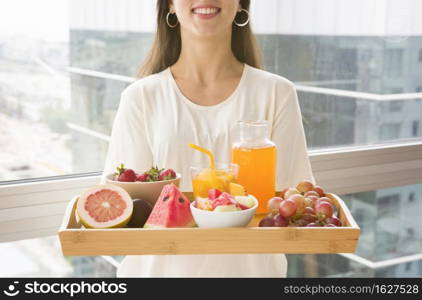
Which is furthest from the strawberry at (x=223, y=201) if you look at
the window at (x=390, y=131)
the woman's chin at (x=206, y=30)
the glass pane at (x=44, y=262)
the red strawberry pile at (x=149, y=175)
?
the window at (x=390, y=131)

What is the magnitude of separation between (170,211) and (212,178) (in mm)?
139

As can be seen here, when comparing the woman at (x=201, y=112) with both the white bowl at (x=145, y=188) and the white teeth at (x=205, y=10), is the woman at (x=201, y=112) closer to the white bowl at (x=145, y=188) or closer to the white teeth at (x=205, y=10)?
the white teeth at (x=205, y=10)

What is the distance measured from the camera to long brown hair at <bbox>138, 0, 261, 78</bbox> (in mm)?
2129

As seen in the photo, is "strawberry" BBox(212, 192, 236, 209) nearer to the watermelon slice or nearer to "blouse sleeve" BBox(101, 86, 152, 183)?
the watermelon slice

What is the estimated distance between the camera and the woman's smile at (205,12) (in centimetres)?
185

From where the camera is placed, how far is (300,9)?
3205 mm

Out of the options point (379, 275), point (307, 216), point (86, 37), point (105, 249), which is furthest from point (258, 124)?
point (379, 275)

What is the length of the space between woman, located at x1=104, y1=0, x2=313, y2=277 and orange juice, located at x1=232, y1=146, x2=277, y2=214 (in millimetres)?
435

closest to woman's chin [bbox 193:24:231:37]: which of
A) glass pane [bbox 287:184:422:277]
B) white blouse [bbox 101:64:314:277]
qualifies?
white blouse [bbox 101:64:314:277]

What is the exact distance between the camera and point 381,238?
12.2 feet

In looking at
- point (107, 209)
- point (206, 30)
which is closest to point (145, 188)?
point (107, 209)

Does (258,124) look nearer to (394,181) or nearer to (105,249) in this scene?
(105,249)

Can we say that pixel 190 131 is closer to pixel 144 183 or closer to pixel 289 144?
pixel 289 144

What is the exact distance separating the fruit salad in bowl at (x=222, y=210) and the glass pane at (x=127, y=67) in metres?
1.49
